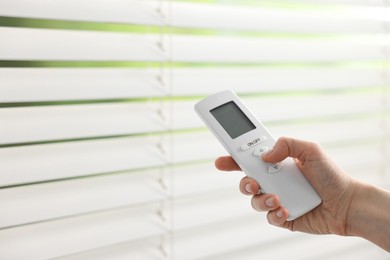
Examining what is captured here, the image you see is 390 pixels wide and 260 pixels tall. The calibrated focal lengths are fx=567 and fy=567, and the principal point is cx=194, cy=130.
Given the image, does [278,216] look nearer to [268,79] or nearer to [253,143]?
[253,143]

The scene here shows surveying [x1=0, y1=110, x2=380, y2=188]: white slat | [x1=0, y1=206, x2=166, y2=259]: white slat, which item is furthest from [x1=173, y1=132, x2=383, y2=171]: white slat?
[x1=0, y1=206, x2=166, y2=259]: white slat

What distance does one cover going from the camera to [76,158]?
980mm

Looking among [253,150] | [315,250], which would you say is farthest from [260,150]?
[315,250]

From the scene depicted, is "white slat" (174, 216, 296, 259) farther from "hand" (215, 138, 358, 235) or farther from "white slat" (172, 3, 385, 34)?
"white slat" (172, 3, 385, 34)

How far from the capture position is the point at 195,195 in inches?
44.8

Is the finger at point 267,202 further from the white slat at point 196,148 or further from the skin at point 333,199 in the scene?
the white slat at point 196,148

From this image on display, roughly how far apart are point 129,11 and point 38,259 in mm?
454

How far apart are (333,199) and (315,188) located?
0.18 feet

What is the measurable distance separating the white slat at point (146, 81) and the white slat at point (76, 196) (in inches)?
5.9

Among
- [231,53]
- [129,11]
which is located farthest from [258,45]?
[129,11]

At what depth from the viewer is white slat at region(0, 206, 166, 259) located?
0.95 metres

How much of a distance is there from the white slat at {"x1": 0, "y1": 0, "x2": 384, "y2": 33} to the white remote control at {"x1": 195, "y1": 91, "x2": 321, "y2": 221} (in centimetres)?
20

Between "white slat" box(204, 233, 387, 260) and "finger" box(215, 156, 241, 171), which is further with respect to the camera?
"white slat" box(204, 233, 387, 260)

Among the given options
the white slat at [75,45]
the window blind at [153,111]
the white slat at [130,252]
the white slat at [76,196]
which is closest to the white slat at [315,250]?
the window blind at [153,111]
